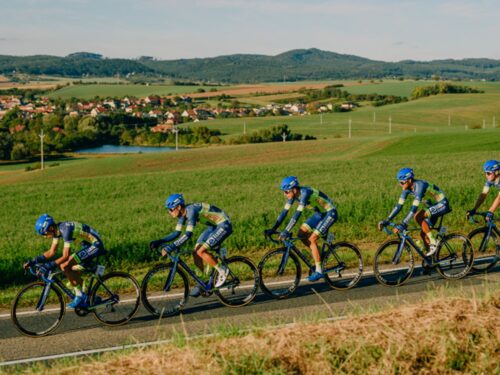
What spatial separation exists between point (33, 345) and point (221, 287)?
3.25 meters

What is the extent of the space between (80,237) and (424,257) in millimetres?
6506

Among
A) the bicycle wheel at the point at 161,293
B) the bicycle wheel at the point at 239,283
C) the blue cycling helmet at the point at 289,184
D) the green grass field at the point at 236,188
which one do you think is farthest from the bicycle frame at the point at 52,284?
the green grass field at the point at 236,188

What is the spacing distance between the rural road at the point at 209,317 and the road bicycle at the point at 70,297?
0.18m

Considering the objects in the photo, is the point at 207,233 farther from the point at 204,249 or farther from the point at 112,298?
the point at 112,298

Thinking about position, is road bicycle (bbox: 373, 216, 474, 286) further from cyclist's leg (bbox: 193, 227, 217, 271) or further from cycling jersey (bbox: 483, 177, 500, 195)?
cyclist's leg (bbox: 193, 227, 217, 271)

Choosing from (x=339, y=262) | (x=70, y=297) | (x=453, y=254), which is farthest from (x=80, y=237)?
(x=453, y=254)

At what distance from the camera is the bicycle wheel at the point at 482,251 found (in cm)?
1317

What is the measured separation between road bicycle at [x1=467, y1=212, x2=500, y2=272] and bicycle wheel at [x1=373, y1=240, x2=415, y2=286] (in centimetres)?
164

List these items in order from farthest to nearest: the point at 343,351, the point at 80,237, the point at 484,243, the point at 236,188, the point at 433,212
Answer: the point at 236,188 < the point at 484,243 < the point at 433,212 < the point at 80,237 < the point at 343,351

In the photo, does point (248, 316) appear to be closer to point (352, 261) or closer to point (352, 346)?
point (352, 261)

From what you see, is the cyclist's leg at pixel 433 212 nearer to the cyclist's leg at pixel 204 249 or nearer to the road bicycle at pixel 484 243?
the road bicycle at pixel 484 243

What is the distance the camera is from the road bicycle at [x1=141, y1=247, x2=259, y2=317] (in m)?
10.8

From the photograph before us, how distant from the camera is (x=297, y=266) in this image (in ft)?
38.7

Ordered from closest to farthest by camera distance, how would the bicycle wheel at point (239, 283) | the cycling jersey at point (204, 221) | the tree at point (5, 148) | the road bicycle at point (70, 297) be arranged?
the road bicycle at point (70, 297) < the cycling jersey at point (204, 221) < the bicycle wheel at point (239, 283) < the tree at point (5, 148)
